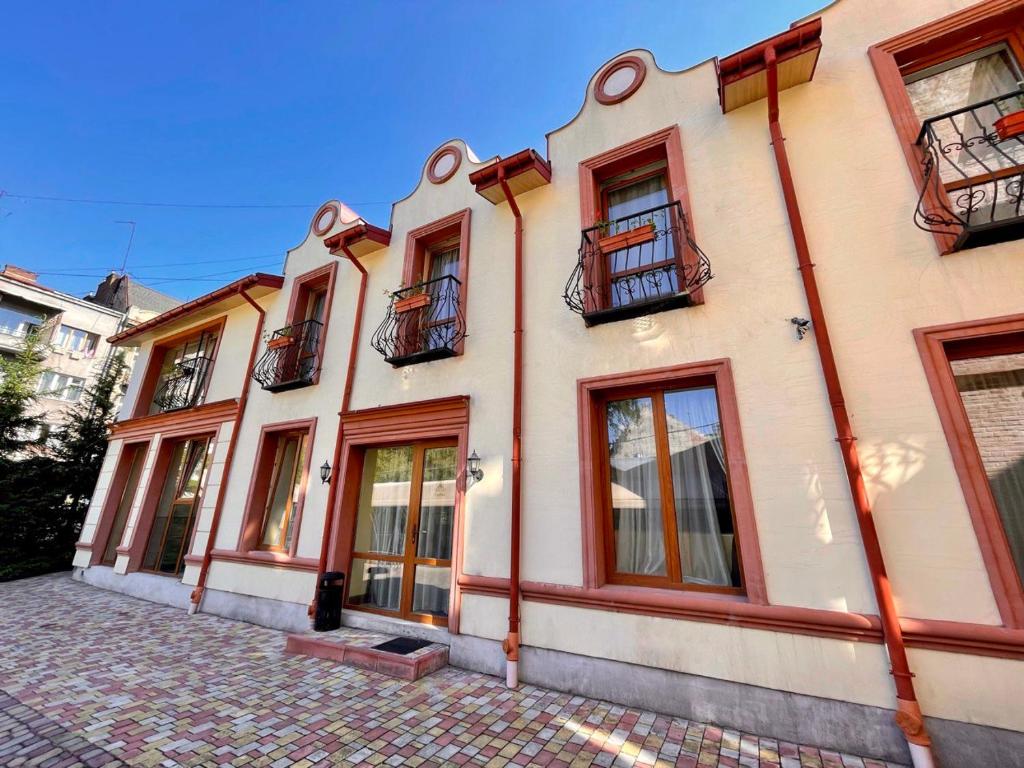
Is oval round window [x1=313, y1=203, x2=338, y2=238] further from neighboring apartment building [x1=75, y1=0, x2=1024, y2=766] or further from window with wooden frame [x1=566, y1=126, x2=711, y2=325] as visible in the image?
window with wooden frame [x1=566, y1=126, x2=711, y2=325]

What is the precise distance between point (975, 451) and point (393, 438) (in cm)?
566

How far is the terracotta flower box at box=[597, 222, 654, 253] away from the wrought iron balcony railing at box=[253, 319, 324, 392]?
16.4 ft

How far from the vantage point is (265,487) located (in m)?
7.00

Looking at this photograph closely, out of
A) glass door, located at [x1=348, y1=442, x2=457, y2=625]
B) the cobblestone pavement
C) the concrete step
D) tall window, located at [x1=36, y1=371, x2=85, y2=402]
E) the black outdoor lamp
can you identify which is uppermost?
tall window, located at [x1=36, y1=371, x2=85, y2=402]

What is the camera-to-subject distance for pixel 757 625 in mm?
3230

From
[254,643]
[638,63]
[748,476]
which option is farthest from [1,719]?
[638,63]

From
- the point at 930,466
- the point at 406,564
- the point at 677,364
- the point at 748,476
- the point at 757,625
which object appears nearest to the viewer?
the point at 930,466

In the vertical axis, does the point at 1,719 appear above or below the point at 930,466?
below

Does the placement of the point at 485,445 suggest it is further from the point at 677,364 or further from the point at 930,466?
the point at 930,466

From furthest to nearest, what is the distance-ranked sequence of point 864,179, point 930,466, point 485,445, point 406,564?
point 406,564, point 485,445, point 864,179, point 930,466

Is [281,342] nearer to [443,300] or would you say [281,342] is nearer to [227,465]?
[227,465]

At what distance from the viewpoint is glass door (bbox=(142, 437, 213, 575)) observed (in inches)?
313

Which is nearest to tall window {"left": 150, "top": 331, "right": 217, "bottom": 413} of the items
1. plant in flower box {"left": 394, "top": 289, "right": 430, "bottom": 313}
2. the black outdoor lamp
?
plant in flower box {"left": 394, "top": 289, "right": 430, "bottom": 313}

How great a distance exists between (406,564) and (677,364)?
161 inches
